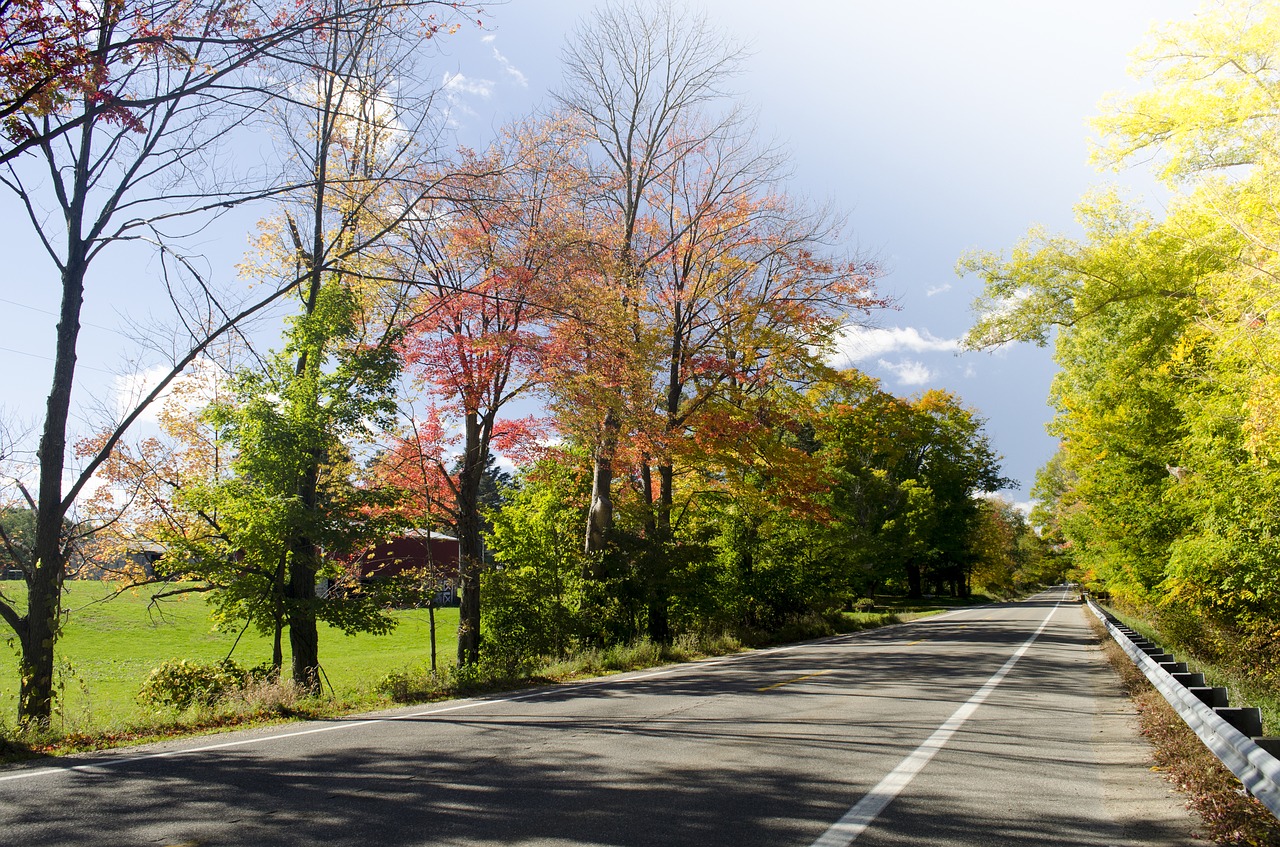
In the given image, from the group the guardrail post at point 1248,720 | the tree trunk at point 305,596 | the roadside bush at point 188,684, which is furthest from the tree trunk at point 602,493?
the guardrail post at point 1248,720

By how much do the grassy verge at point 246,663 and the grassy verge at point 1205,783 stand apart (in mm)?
8548

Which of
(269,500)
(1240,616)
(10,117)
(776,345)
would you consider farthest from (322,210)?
(1240,616)

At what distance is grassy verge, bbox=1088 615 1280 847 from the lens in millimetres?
4723

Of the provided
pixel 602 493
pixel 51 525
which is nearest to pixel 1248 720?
pixel 51 525

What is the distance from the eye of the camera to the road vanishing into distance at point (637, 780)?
4.60 metres

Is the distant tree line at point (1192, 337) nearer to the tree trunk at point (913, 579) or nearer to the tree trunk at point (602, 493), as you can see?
the tree trunk at point (602, 493)

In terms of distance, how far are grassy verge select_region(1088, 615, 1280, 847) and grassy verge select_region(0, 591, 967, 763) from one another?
8.55 meters

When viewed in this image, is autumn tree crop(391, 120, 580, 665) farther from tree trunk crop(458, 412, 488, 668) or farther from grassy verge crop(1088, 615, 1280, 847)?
grassy verge crop(1088, 615, 1280, 847)

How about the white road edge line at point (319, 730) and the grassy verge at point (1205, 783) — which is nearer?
the grassy verge at point (1205, 783)

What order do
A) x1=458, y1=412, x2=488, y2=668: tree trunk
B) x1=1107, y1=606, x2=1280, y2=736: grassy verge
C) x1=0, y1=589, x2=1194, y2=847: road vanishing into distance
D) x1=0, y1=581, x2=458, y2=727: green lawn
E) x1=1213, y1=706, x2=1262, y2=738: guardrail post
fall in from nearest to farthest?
1. x1=0, y1=589, x2=1194, y2=847: road vanishing into distance
2. x1=1213, y1=706, x2=1262, y2=738: guardrail post
3. x1=1107, y1=606, x2=1280, y2=736: grassy verge
4. x1=458, y1=412, x2=488, y2=668: tree trunk
5. x1=0, y1=581, x2=458, y2=727: green lawn

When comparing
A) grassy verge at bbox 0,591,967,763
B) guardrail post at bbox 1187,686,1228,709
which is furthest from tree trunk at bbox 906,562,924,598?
guardrail post at bbox 1187,686,1228,709

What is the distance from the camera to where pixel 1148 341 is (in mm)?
21547

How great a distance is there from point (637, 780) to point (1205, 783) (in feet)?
13.6

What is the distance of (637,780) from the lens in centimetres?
586
